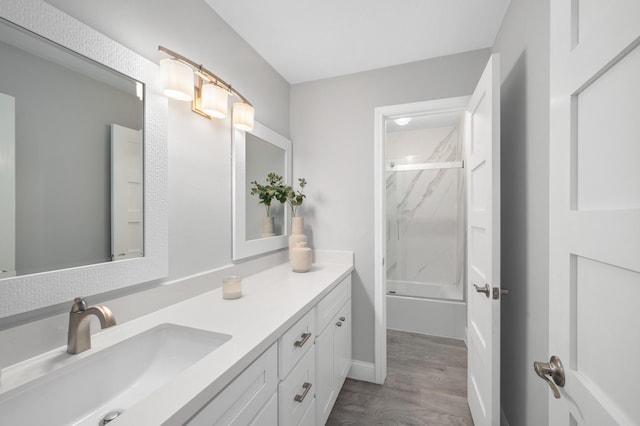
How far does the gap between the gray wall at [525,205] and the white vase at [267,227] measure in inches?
59.8

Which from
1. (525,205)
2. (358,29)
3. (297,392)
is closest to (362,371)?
(297,392)

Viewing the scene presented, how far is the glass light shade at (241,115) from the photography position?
1599mm

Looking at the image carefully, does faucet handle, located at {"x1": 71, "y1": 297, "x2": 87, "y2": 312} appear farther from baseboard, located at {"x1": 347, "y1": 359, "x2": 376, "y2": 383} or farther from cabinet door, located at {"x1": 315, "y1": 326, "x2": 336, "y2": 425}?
baseboard, located at {"x1": 347, "y1": 359, "x2": 376, "y2": 383}

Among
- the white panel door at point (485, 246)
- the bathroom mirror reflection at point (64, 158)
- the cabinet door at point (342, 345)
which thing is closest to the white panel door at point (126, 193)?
the bathroom mirror reflection at point (64, 158)

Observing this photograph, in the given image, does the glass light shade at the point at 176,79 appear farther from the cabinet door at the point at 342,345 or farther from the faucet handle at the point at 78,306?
the cabinet door at the point at 342,345

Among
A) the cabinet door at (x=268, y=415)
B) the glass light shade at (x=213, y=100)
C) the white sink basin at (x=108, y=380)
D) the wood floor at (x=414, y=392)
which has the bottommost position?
the wood floor at (x=414, y=392)

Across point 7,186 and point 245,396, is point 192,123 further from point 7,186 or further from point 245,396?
point 245,396

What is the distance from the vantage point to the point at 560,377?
67cm

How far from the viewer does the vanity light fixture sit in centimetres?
113

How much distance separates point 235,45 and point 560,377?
6.87 ft

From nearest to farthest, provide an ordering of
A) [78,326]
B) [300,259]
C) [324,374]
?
1. [78,326]
2. [324,374]
3. [300,259]

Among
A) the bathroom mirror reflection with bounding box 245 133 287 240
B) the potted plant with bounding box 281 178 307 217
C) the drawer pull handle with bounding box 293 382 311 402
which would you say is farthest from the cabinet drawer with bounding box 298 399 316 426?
the potted plant with bounding box 281 178 307 217

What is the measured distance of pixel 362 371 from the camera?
6.96 feet

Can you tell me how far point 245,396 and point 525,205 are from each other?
54.8 inches
